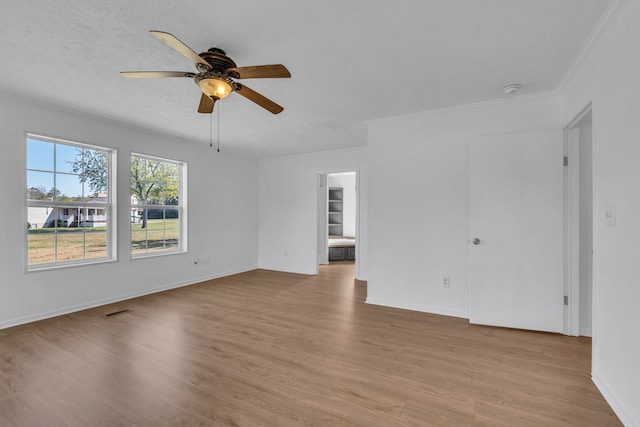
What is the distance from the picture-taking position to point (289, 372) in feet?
7.23

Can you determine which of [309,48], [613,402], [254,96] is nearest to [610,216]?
[613,402]

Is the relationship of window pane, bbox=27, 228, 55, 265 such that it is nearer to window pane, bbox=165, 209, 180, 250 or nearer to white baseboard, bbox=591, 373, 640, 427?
window pane, bbox=165, 209, 180, 250

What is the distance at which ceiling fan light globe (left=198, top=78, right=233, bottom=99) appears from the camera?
2.01 meters

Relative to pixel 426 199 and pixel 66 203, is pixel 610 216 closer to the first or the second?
pixel 426 199

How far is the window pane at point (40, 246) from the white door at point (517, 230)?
4.92 m

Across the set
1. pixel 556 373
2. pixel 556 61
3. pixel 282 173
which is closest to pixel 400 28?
pixel 556 61

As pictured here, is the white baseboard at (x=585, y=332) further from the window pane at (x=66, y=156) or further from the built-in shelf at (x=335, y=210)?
the built-in shelf at (x=335, y=210)

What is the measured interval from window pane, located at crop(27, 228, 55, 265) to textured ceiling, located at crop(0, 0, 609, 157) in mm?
1533

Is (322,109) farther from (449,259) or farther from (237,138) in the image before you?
(449,259)

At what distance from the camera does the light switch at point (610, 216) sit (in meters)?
1.78

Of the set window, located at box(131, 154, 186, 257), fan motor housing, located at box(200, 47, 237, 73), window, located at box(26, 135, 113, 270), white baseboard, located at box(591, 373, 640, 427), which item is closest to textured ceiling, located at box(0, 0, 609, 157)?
fan motor housing, located at box(200, 47, 237, 73)

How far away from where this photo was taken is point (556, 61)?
2355 mm

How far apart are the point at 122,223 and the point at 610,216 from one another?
17.0ft

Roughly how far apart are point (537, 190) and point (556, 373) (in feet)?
5.48
